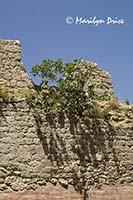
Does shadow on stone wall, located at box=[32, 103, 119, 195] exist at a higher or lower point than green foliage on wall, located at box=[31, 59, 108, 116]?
lower

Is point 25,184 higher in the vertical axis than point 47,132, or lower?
lower

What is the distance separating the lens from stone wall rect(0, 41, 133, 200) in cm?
1012

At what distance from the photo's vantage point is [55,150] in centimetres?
1062

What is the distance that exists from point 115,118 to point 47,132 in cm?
233

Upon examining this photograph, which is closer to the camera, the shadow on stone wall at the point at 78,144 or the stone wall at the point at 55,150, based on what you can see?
the stone wall at the point at 55,150

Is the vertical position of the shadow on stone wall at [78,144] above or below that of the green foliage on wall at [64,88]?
below

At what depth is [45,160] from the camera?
34.2 feet

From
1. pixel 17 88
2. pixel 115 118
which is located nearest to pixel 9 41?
pixel 17 88

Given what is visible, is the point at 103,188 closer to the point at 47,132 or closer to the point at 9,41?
the point at 47,132

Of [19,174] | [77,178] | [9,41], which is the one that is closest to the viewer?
[19,174]

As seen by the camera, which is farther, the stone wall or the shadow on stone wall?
the shadow on stone wall

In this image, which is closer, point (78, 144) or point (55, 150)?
point (55, 150)

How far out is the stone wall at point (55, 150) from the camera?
33.2 feet

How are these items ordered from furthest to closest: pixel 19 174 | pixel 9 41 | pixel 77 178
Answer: pixel 9 41
pixel 77 178
pixel 19 174
